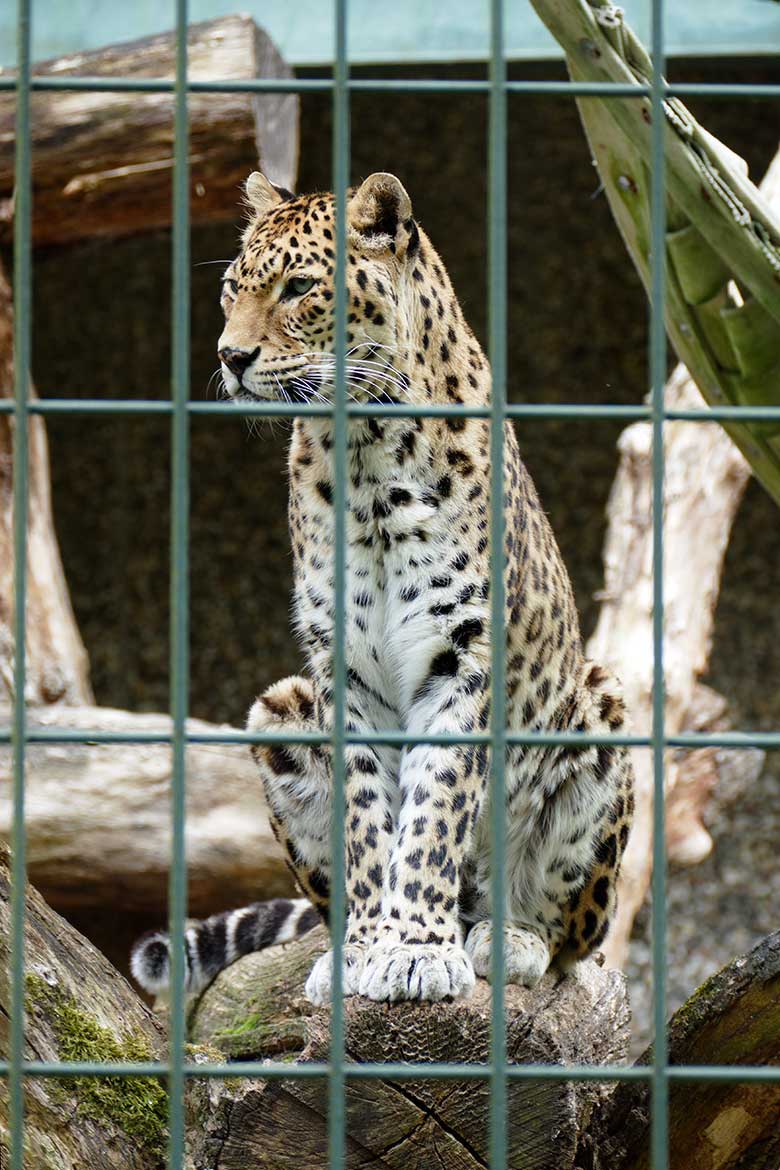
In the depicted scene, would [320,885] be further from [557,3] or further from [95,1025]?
[557,3]

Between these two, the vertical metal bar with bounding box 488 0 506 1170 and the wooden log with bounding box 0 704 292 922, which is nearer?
the vertical metal bar with bounding box 488 0 506 1170

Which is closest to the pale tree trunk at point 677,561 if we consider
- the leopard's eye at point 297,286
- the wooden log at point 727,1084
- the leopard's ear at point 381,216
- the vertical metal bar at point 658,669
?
the leopard's ear at point 381,216

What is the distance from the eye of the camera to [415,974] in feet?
12.7

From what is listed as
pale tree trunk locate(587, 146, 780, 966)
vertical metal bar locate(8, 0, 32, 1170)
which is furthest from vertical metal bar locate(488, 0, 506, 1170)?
pale tree trunk locate(587, 146, 780, 966)

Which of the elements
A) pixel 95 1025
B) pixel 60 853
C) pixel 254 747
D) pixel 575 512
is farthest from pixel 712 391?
pixel 575 512

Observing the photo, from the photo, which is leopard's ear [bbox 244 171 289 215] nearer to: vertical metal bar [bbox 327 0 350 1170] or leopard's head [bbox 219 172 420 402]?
leopard's head [bbox 219 172 420 402]

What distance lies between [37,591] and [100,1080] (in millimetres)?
3467

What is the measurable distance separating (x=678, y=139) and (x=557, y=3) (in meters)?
Result: 0.48

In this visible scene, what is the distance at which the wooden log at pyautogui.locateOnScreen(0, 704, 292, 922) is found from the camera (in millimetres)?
6590

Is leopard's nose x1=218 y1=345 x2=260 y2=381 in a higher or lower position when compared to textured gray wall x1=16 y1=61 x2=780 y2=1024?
lower

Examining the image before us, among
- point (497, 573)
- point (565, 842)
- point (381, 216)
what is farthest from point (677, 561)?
point (497, 573)

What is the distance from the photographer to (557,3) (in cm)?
420

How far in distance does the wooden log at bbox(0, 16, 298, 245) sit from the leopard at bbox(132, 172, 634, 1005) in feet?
5.77

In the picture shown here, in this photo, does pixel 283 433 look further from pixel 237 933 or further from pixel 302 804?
pixel 302 804
